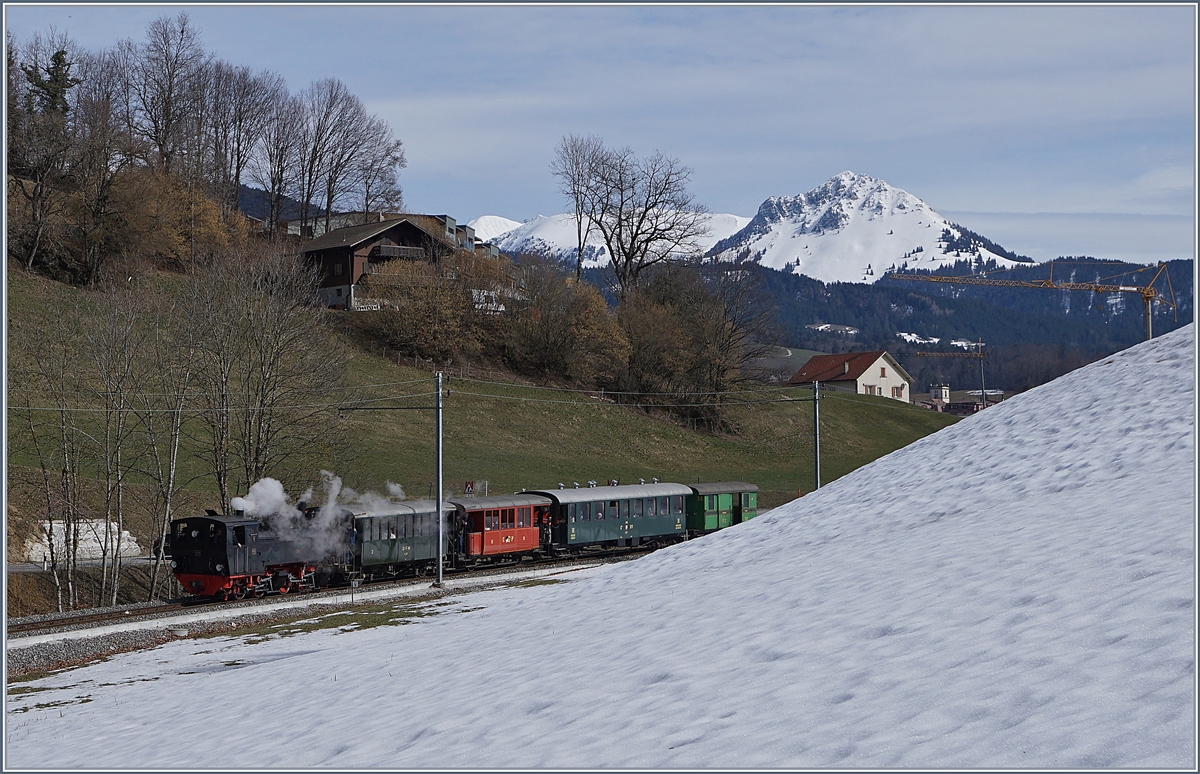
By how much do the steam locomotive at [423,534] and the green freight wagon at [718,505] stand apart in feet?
0.17

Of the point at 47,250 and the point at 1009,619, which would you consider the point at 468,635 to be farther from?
the point at 47,250

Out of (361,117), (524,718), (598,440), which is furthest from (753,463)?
(524,718)

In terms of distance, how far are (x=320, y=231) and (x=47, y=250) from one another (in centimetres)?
Result: 3713

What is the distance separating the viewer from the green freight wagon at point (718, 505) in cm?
4556

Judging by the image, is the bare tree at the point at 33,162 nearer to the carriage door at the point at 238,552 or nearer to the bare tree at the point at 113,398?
the bare tree at the point at 113,398

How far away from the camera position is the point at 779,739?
22.0 ft

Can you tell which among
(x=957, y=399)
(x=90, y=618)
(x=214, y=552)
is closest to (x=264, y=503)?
Answer: (x=214, y=552)

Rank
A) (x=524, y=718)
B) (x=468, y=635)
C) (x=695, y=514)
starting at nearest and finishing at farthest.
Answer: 1. (x=524, y=718)
2. (x=468, y=635)
3. (x=695, y=514)

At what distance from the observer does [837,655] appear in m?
8.08

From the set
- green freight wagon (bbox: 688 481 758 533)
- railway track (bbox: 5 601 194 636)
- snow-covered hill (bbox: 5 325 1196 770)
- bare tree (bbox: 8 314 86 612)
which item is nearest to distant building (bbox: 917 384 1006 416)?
green freight wagon (bbox: 688 481 758 533)

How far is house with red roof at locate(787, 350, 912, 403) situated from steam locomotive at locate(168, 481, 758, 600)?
8144 centimetres

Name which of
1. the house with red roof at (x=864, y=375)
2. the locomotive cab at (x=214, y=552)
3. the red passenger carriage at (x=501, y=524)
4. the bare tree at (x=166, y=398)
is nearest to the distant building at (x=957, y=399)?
the house with red roof at (x=864, y=375)

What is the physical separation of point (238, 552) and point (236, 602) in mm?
1750

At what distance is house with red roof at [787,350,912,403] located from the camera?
125062mm
